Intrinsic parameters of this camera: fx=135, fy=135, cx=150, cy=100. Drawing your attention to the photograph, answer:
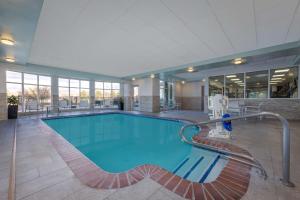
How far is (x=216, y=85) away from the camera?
8.40 meters

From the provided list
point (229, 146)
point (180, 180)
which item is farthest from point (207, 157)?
point (180, 180)

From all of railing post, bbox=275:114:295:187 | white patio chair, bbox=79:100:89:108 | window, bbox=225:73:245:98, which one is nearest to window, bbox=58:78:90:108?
white patio chair, bbox=79:100:89:108

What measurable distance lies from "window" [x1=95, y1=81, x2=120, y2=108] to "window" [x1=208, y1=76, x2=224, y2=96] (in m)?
7.45

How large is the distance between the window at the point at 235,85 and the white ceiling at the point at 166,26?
3457 mm

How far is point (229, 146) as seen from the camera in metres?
2.80

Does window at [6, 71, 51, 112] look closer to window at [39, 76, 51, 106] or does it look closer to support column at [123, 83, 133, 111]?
window at [39, 76, 51, 106]

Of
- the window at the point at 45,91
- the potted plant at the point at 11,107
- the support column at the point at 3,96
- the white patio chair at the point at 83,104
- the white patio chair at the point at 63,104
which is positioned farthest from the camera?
the white patio chair at the point at 83,104

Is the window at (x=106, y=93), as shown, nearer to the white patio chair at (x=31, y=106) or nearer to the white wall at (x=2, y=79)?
the white patio chair at (x=31, y=106)

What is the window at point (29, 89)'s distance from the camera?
732 centimetres

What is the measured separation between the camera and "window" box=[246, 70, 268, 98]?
661cm

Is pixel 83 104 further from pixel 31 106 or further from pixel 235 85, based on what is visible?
pixel 235 85

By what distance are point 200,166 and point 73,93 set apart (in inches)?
390

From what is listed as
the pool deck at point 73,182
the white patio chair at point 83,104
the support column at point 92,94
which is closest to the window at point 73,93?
the white patio chair at point 83,104

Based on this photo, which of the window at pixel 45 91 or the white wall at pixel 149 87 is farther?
the white wall at pixel 149 87
